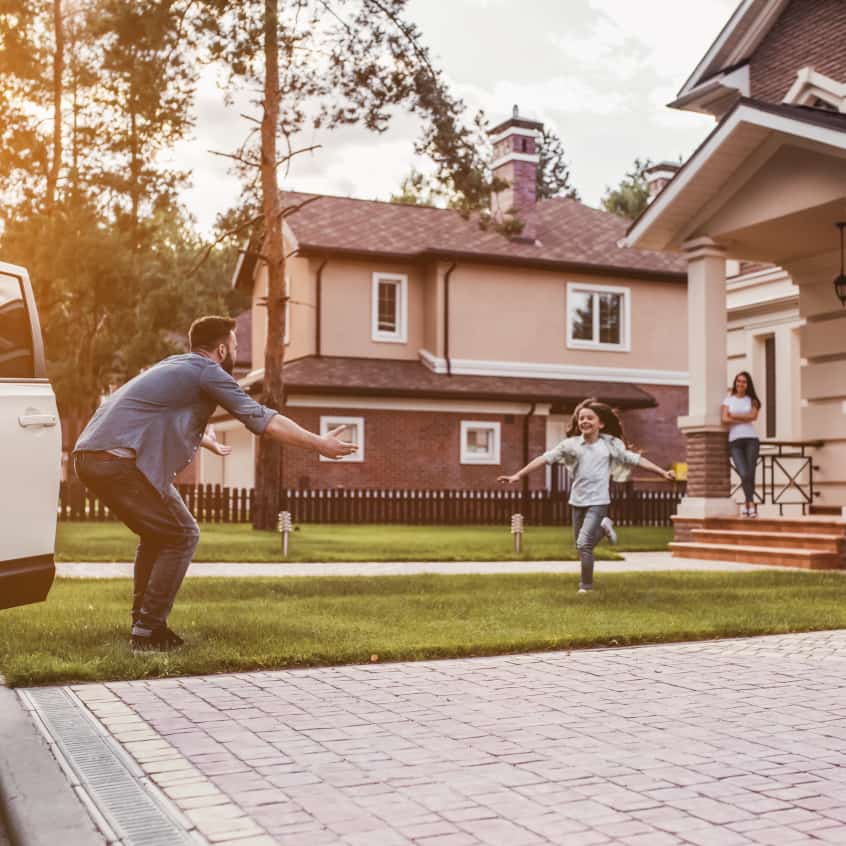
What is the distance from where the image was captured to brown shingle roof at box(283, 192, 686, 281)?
3036cm

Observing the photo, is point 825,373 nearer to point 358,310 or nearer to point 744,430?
point 744,430

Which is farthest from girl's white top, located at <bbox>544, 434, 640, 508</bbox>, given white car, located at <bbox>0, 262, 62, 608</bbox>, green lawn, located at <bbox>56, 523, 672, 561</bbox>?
white car, located at <bbox>0, 262, 62, 608</bbox>

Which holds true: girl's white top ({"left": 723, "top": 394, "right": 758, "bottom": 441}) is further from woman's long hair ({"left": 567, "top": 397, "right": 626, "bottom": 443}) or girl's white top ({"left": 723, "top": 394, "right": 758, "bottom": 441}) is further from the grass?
woman's long hair ({"left": 567, "top": 397, "right": 626, "bottom": 443})

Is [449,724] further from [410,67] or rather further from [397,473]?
[397,473]

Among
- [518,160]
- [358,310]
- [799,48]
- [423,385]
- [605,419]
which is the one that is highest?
[518,160]

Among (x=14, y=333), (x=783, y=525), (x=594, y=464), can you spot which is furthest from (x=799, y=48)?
(x=14, y=333)

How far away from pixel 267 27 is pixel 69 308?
1306 centimetres

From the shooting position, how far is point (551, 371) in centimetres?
3166

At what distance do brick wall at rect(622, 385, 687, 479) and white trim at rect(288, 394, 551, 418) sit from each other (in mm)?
2843

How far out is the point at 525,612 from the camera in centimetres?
929

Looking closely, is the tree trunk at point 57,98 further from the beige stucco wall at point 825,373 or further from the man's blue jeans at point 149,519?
the man's blue jeans at point 149,519

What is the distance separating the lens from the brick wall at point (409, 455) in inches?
1119

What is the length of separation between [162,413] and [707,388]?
1041cm

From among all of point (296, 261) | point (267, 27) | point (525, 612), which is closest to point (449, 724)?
point (525, 612)
